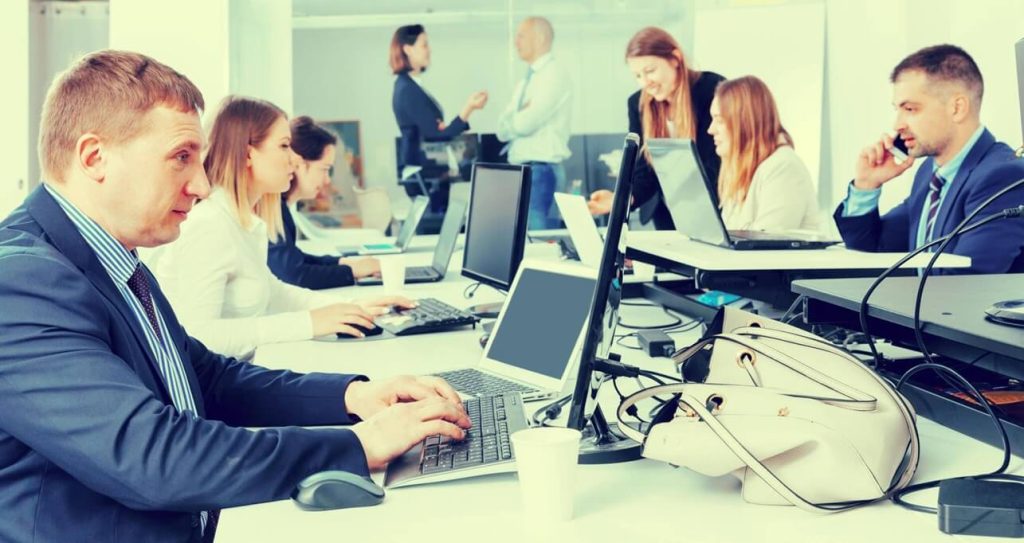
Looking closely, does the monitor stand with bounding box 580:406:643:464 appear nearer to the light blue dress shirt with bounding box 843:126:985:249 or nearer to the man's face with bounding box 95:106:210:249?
the man's face with bounding box 95:106:210:249

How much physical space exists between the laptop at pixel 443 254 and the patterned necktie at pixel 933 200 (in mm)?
1353

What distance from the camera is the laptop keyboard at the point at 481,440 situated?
1.20 metres

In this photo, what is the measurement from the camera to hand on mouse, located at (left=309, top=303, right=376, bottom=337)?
217cm

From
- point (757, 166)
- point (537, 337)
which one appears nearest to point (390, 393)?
point (537, 337)

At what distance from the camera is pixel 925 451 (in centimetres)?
125

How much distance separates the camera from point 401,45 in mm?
5762

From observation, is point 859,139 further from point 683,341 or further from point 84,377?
point 84,377

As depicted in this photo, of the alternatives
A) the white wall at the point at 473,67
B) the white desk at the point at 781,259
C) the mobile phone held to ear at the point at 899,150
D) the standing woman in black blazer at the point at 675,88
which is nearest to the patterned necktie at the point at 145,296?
the white desk at the point at 781,259

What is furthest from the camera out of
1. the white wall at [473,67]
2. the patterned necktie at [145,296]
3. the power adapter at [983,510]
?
the white wall at [473,67]

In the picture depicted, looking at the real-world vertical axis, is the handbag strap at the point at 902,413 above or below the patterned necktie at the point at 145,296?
below

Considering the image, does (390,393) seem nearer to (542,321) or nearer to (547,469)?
(542,321)

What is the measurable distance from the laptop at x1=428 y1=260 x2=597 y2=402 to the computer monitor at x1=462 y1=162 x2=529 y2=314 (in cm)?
35

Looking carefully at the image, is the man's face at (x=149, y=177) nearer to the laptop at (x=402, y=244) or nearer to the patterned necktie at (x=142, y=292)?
the patterned necktie at (x=142, y=292)

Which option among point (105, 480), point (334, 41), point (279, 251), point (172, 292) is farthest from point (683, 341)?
point (334, 41)
